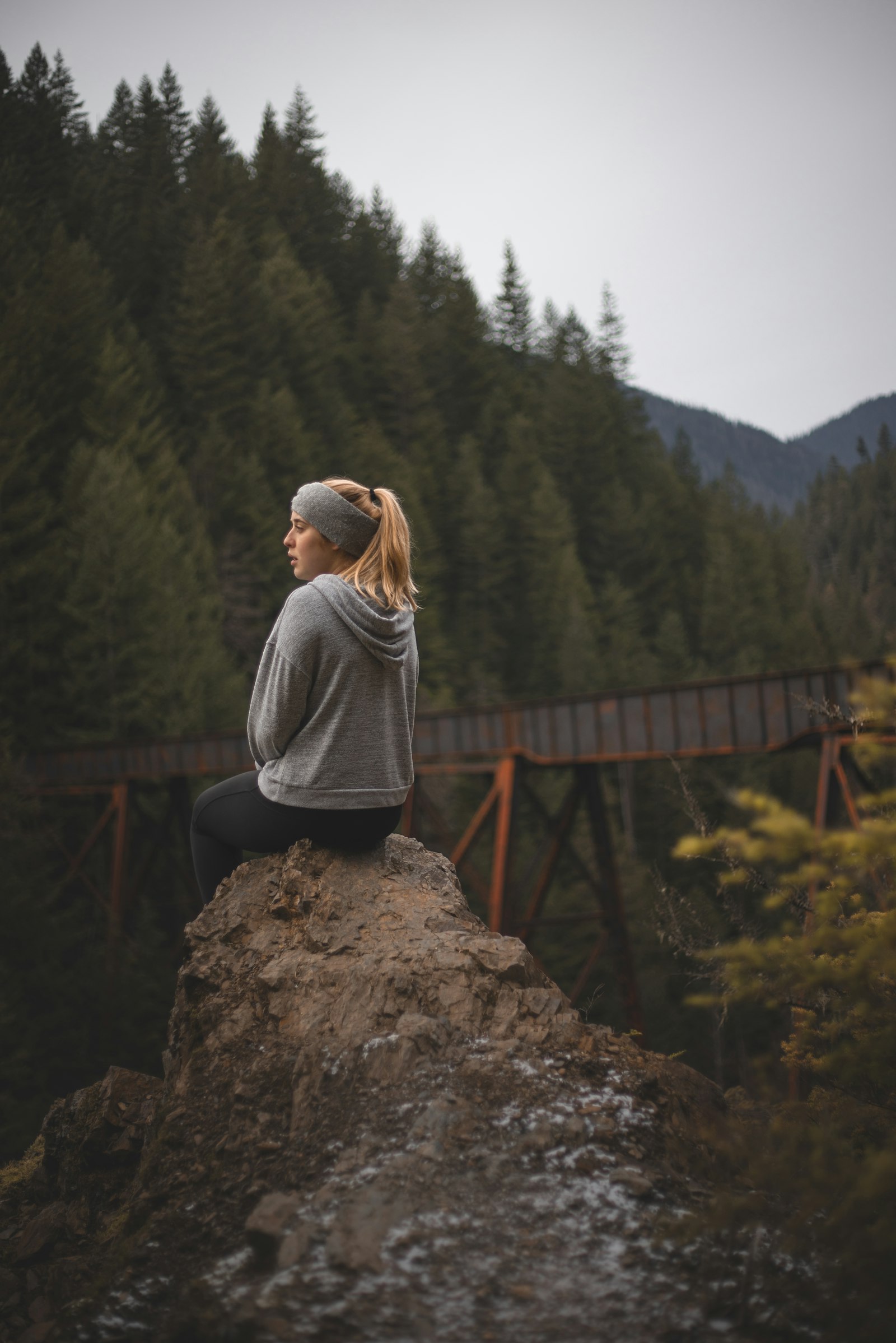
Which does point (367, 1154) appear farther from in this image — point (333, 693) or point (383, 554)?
point (383, 554)

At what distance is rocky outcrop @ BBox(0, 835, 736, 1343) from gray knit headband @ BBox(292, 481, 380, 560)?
903 mm

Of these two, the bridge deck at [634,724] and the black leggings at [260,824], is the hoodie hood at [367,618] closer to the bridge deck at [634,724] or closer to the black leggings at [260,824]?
the black leggings at [260,824]

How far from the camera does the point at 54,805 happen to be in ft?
75.0

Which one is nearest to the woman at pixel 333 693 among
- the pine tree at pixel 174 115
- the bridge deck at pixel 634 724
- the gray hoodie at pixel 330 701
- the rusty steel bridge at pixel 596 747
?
the gray hoodie at pixel 330 701

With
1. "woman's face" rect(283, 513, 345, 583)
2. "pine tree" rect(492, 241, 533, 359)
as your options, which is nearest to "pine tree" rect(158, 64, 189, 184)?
"pine tree" rect(492, 241, 533, 359)

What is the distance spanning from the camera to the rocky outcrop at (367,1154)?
154 centimetres

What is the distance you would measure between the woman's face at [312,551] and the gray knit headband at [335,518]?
0.03 meters

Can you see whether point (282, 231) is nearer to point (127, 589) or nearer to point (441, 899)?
point (127, 589)

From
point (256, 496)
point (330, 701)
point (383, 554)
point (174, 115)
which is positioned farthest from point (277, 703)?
point (174, 115)

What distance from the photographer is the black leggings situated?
2787 millimetres

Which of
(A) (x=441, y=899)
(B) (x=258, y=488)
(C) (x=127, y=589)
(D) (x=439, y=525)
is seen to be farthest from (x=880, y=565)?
(A) (x=441, y=899)

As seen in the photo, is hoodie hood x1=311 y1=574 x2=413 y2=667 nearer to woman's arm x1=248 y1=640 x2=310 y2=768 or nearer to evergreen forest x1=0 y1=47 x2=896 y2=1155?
woman's arm x1=248 y1=640 x2=310 y2=768

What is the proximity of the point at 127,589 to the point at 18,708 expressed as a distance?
3876mm

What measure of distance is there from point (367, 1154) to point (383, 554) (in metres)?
1.54
